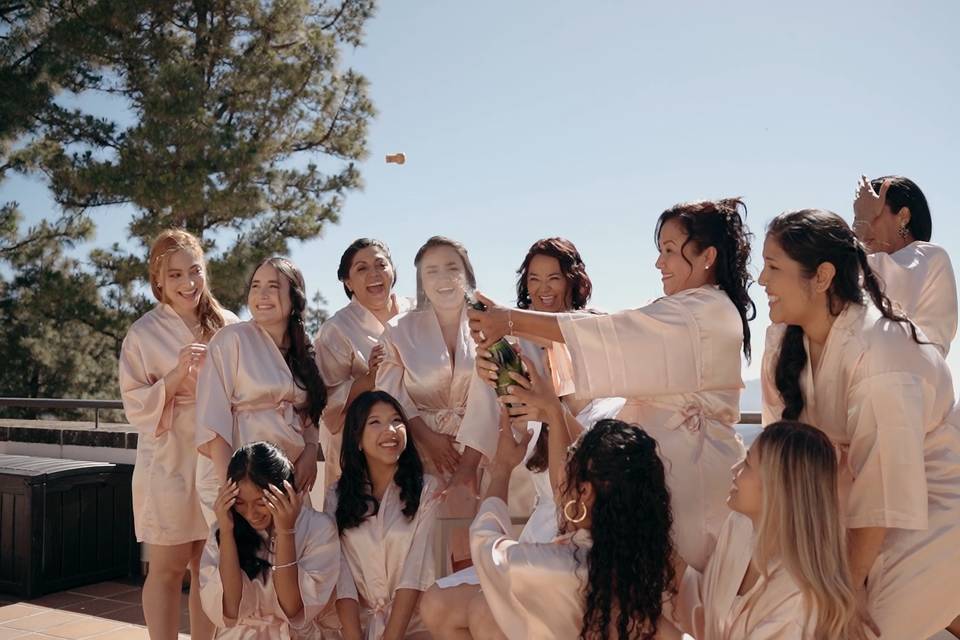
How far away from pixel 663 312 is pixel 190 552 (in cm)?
240

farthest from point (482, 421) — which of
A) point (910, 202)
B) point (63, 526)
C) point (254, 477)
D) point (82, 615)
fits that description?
point (63, 526)

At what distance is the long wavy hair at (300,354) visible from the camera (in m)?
3.92

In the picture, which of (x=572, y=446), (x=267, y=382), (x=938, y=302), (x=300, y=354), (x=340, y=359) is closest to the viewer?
(x=572, y=446)

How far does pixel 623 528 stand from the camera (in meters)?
2.49

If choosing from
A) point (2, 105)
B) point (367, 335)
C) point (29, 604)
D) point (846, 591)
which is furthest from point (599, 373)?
point (2, 105)

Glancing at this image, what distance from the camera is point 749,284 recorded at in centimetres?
294

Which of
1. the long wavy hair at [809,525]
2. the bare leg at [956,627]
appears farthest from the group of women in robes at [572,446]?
the bare leg at [956,627]

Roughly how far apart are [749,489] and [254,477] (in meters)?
1.78

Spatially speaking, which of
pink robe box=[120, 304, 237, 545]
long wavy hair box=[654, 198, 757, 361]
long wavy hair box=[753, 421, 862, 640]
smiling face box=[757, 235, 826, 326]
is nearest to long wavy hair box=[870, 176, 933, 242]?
long wavy hair box=[654, 198, 757, 361]

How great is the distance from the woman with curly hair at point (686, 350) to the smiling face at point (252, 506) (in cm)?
105

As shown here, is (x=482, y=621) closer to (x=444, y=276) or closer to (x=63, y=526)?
(x=444, y=276)

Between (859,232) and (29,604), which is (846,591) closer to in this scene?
(859,232)

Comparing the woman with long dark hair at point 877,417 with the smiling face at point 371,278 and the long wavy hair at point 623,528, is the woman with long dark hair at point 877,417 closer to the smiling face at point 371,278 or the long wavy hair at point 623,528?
the long wavy hair at point 623,528

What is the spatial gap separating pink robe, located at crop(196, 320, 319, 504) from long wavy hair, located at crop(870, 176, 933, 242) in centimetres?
252
